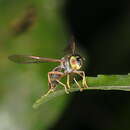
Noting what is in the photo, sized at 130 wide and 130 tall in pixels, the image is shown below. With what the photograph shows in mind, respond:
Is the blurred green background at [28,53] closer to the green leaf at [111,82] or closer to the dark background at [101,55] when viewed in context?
the dark background at [101,55]

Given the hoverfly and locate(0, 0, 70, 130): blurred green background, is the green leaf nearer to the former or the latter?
the hoverfly

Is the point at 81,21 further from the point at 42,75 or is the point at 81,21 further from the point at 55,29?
the point at 42,75

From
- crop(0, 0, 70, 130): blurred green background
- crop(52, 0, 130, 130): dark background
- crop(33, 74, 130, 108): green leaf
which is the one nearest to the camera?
crop(33, 74, 130, 108): green leaf

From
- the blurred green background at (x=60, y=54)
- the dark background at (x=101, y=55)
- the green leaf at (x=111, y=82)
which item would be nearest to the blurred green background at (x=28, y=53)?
the blurred green background at (x=60, y=54)

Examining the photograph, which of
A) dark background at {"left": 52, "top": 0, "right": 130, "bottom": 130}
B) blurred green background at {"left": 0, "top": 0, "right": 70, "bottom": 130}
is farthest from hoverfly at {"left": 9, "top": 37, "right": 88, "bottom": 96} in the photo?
dark background at {"left": 52, "top": 0, "right": 130, "bottom": 130}

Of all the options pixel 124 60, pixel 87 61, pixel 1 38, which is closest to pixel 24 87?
pixel 1 38

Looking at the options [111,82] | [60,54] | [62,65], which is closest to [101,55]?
[60,54]

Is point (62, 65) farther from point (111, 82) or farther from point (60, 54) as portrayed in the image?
point (111, 82)

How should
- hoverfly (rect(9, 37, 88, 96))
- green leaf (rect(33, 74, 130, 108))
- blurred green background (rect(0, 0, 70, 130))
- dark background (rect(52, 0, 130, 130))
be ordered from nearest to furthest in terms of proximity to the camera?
green leaf (rect(33, 74, 130, 108)), hoverfly (rect(9, 37, 88, 96)), blurred green background (rect(0, 0, 70, 130)), dark background (rect(52, 0, 130, 130))
